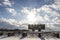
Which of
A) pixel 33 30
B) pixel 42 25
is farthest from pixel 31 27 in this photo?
pixel 42 25

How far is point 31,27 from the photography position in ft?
63.9

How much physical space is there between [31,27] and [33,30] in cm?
54

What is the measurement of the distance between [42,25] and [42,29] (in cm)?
89

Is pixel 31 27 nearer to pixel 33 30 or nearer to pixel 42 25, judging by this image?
pixel 33 30

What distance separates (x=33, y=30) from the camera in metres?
19.5

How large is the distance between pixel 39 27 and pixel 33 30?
3.40 feet

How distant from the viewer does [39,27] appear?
62.9 ft

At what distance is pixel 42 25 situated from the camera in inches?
739

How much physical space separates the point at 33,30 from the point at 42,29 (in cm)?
134

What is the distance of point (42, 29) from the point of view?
19.4 meters

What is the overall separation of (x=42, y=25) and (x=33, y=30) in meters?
1.65

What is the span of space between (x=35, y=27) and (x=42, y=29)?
1.17 metres
